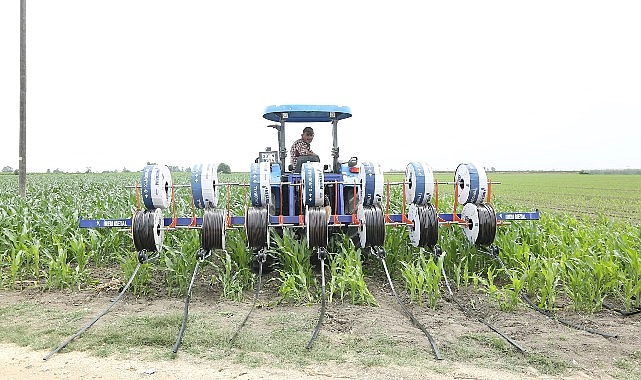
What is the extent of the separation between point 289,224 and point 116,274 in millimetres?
2633

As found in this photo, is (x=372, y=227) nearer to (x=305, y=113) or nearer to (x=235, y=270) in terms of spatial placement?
(x=235, y=270)

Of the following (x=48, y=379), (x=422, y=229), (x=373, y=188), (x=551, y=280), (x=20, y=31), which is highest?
(x=20, y=31)

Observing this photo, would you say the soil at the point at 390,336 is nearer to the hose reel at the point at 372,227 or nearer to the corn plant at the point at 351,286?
the corn plant at the point at 351,286

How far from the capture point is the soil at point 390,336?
411cm

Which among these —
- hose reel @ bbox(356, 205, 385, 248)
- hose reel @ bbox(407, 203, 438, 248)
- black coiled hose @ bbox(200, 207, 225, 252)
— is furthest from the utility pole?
hose reel @ bbox(407, 203, 438, 248)

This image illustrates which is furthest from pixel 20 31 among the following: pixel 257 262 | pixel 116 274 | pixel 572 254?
pixel 572 254

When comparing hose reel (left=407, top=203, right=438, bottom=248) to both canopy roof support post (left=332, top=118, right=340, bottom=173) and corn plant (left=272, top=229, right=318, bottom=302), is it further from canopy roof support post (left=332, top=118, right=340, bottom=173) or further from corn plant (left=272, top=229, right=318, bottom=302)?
canopy roof support post (left=332, top=118, right=340, bottom=173)

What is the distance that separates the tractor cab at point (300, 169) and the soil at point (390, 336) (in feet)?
4.74

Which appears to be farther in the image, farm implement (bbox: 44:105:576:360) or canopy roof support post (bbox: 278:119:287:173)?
canopy roof support post (bbox: 278:119:287:173)

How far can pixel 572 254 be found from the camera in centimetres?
689

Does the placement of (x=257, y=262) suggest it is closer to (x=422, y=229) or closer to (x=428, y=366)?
(x=422, y=229)

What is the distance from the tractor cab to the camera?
762cm

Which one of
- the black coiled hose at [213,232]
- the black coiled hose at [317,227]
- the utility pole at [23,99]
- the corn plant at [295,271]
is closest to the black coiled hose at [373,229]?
the black coiled hose at [317,227]

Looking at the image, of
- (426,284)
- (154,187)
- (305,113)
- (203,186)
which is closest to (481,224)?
(426,284)
